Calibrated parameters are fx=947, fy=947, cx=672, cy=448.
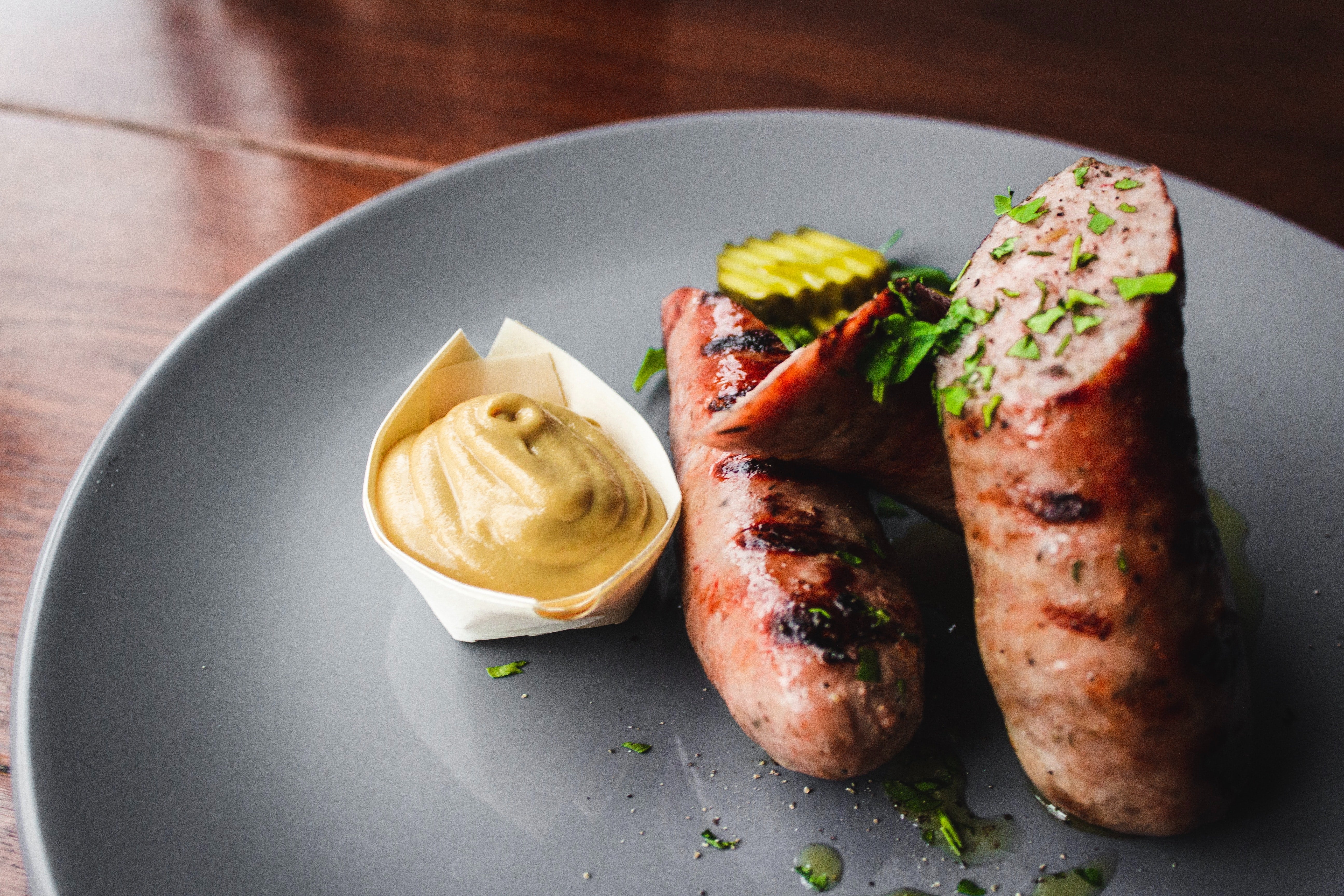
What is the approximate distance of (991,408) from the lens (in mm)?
1831

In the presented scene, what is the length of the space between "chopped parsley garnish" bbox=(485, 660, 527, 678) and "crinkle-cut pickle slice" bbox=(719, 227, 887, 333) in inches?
53.8

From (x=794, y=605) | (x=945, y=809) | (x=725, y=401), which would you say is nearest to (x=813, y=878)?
(x=945, y=809)

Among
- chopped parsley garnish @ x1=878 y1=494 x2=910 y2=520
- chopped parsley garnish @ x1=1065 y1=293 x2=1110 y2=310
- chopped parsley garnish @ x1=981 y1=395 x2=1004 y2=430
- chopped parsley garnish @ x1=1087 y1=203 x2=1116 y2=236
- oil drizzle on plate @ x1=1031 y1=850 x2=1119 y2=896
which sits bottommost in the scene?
oil drizzle on plate @ x1=1031 y1=850 x2=1119 y2=896

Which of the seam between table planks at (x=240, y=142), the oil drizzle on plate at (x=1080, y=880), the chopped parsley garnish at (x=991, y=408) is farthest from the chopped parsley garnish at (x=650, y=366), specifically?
the oil drizzle on plate at (x=1080, y=880)

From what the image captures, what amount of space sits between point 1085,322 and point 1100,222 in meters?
0.26

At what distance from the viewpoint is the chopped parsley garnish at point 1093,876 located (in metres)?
1.89

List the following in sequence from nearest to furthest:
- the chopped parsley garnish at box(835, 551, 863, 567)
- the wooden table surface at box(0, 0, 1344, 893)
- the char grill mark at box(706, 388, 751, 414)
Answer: the chopped parsley garnish at box(835, 551, 863, 567), the char grill mark at box(706, 388, 751, 414), the wooden table surface at box(0, 0, 1344, 893)

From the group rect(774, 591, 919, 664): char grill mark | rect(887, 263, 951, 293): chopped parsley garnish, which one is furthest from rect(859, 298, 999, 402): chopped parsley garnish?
rect(887, 263, 951, 293): chopped parsley garnish

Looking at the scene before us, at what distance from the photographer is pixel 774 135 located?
3.54 m

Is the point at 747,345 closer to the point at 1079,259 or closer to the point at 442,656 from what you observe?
the point at 1079,259

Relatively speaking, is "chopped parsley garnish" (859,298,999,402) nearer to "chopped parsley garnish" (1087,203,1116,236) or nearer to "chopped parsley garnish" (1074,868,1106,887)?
"chopped parsley garnish" (1087,203,1116,236)

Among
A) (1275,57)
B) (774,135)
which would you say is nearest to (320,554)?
(774,135)

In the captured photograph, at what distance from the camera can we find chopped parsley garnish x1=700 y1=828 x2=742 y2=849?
196 cm

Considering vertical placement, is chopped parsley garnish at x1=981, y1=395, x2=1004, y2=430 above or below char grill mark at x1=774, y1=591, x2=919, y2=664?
above
